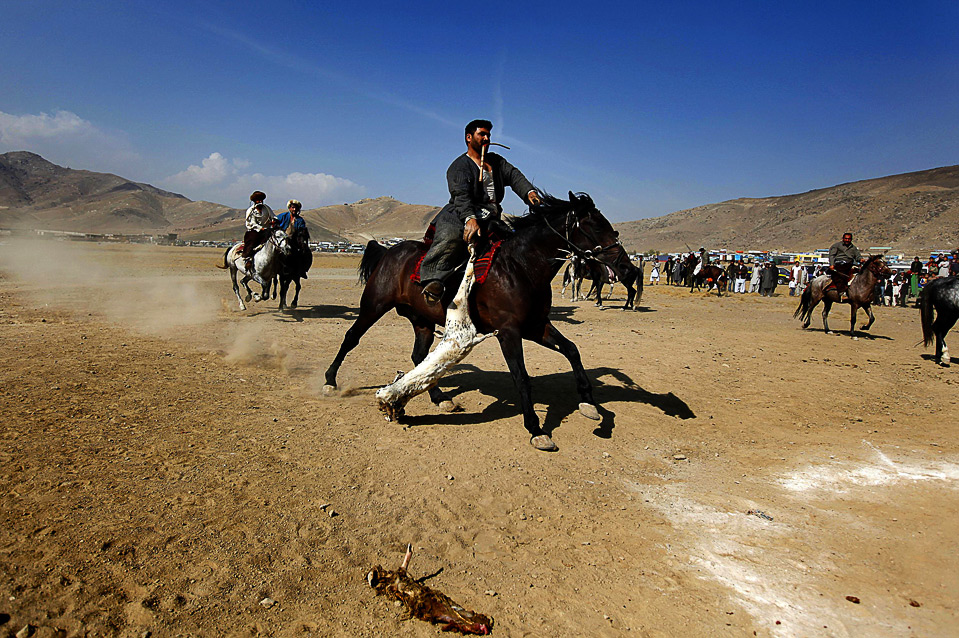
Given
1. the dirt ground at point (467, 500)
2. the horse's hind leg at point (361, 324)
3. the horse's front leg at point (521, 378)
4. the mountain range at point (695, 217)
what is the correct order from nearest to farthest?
1. the dirt ground at point (467, 500)
2. the horse's front leg at point (521, 378)
3. the horse's hind leg at point (361, 324)
4. the mountain range at point (695, 217)

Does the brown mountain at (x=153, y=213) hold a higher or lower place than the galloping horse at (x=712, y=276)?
higher

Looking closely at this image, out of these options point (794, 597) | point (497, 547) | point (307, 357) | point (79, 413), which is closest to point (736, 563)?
point (794, 597)

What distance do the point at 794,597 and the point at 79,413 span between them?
6.12 meters

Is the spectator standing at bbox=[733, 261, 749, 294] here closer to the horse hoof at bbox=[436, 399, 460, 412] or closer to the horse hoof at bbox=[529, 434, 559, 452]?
the horse hoof at bbox=[436, 399, 460, 412]

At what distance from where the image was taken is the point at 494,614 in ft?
8.89

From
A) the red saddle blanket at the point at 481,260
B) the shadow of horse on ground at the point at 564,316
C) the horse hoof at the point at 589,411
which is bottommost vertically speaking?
the horse hoof at the point at 589,411

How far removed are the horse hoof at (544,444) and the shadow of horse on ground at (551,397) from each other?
54 cm

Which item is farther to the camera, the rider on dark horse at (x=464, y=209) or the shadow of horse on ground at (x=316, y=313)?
the shadow of horse on ground at (x=316, y=313)

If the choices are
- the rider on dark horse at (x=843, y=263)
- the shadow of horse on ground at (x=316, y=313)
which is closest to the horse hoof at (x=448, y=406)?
the shadow of horse on ground at (x=316, y=313)

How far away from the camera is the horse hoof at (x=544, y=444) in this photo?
5004 millimetres

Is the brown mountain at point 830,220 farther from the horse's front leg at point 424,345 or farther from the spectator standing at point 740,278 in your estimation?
the horse's front leg at point 424,345

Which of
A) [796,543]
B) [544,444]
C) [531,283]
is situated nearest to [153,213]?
[531,283]

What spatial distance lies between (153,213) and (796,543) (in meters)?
201

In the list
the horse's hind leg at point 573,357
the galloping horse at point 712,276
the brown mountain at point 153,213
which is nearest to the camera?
the horse's hind leg at point 573,357
